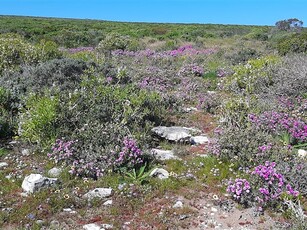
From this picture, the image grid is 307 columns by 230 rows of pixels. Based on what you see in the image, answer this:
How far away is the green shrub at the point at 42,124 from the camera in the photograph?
22.8ft

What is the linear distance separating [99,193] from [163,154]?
179 cm

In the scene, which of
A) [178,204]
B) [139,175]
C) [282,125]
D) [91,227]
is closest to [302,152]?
[282,125]

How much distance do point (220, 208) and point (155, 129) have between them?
2931 millimetres

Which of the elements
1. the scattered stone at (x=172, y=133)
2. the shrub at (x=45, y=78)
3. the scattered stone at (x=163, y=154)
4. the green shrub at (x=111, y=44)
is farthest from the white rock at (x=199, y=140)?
the green shrub at (x=111, y=44)

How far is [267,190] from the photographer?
509 cm

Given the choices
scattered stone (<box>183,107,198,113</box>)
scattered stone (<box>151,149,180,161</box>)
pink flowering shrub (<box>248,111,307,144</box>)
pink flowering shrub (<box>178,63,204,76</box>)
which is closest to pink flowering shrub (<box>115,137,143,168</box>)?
scattered stone (<box>151,149,180,161</box>)

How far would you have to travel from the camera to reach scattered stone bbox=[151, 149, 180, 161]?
22.2 feet

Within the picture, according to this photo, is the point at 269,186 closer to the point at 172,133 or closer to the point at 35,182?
the point at 172,133

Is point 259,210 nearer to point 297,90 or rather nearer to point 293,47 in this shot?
point 297,90

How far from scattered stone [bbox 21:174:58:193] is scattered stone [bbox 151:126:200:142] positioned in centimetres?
259

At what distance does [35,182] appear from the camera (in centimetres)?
561

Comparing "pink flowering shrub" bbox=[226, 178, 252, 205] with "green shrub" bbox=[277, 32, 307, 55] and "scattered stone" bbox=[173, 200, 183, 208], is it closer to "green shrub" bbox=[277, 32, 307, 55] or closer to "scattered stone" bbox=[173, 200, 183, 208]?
"scattered stone" bbox=[173, 200, 183, 208]

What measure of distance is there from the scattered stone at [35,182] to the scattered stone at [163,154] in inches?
74.1

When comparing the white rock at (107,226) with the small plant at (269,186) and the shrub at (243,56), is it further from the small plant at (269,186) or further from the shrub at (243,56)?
the shrub at (243,56)
